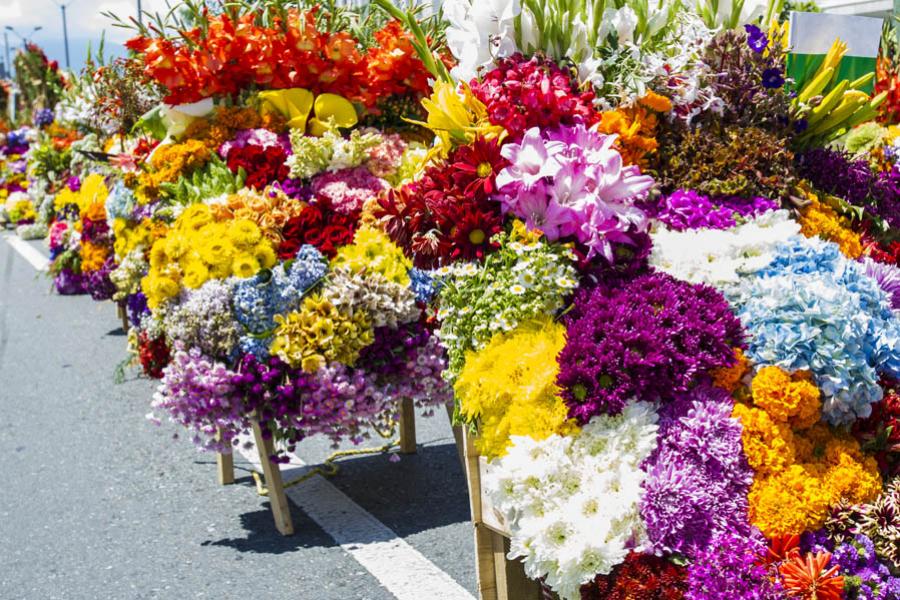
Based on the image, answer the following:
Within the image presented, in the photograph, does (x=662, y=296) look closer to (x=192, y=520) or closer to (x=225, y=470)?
(x=192, y=520)

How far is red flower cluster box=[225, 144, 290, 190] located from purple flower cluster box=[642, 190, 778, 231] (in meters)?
2.01

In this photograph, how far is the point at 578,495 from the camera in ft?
6.93

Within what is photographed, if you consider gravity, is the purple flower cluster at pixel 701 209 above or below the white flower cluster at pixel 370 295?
above

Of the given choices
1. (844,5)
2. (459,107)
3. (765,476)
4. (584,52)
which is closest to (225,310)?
(459,107)

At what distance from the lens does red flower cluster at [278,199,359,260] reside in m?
3.77

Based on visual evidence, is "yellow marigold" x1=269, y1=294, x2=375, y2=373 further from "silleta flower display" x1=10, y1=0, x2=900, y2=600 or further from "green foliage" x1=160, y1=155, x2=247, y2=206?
"green foliage" x1=160, y1=155, x2=247, y2=206

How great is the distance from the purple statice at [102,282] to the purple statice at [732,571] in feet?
19.8

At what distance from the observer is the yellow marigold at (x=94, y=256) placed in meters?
7.34

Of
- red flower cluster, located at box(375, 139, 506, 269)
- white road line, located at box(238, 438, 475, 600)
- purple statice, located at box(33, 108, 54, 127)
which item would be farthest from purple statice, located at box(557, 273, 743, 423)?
purple statice, located at box(33, 108, 54, 127)

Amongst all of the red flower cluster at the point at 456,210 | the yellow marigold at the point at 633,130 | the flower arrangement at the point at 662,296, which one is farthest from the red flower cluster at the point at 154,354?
the yellow marigold at the point at 633,130

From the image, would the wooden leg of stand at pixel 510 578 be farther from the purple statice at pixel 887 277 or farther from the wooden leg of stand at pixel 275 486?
the wooden leg of stand at pixel 275 486

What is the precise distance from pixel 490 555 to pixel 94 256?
565 cm

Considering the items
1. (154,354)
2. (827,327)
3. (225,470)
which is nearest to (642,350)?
(827,327)

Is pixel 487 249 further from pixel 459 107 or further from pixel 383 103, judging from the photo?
pixel 383 103
